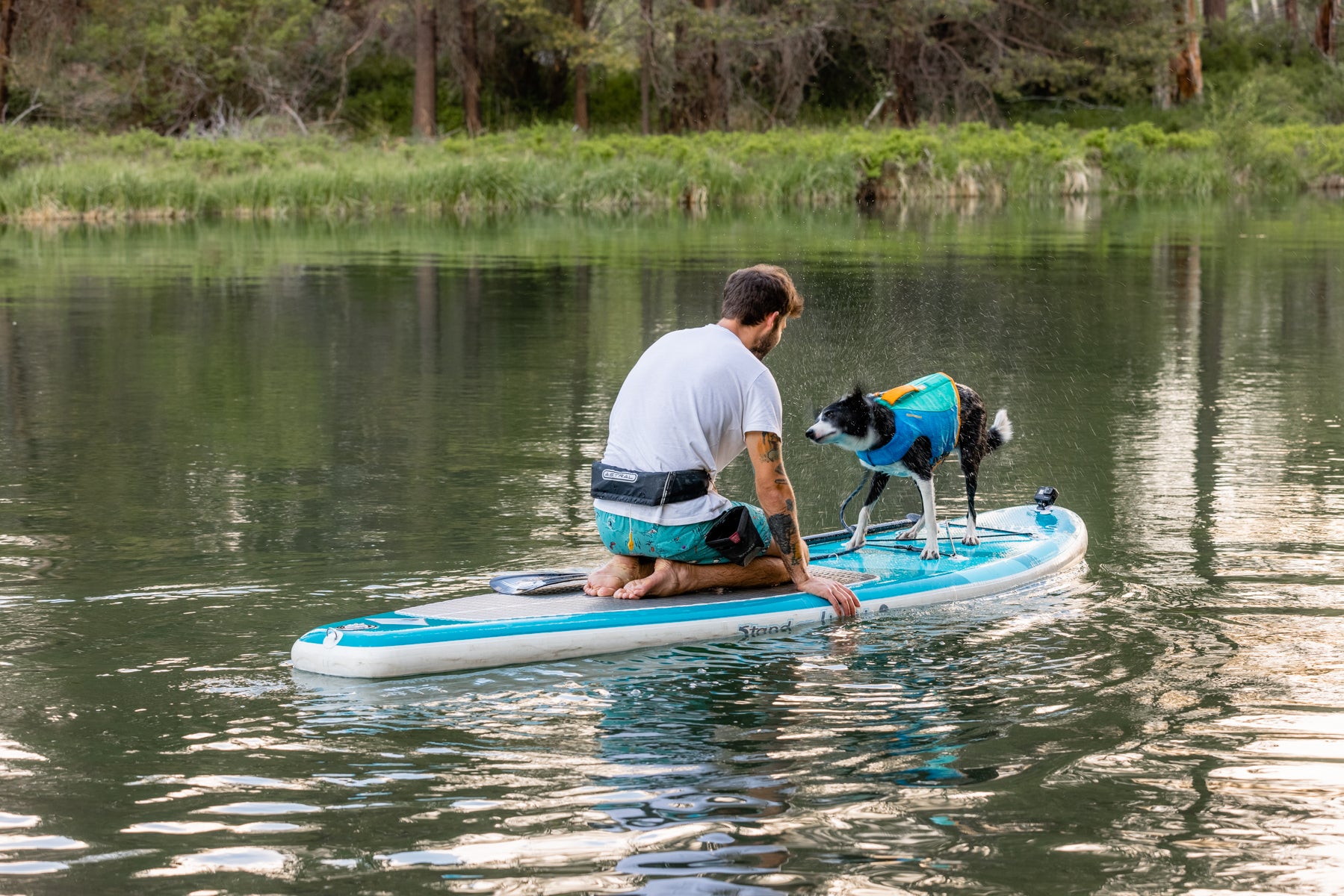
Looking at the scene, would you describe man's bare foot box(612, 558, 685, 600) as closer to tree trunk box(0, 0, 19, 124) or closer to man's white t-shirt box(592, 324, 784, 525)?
man's white t-shirt box(592, 324, 784, 525)

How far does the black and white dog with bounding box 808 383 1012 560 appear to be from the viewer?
7430mm

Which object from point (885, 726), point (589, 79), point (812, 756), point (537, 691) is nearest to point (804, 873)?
point (812, 756)

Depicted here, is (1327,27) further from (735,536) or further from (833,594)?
(735,536)

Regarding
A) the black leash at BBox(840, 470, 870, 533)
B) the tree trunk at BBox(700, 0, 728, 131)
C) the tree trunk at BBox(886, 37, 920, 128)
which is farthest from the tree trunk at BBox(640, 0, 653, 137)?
the black leash at BBox(840, 470, 870, 533)

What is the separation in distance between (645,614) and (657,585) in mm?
248

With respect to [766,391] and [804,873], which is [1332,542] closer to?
[766,391]

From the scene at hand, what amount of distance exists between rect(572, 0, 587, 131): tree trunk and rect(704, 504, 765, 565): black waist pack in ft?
140

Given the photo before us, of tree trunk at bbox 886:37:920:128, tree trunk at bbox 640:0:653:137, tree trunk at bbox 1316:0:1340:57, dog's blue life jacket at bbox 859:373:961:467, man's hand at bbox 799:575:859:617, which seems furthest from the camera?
tree trunk at bbox 1316:0:1340:57

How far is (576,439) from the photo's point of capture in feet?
39.1

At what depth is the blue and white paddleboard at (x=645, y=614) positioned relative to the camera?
654cm

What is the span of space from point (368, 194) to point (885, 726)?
31484mm

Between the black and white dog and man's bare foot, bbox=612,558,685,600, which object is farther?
the black and white dog

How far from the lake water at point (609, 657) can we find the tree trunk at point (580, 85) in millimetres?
32929

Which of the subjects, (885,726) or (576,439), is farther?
(576,439)
